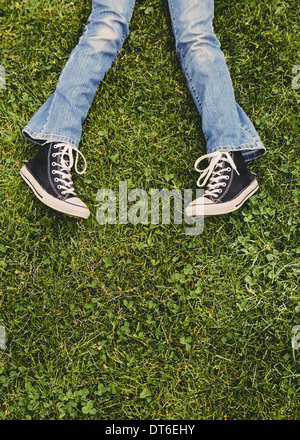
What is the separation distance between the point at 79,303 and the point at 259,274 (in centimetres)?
140

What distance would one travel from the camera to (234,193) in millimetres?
2613

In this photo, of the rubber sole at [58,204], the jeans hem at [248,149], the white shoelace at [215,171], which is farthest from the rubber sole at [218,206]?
the rubber sole at [58,204]

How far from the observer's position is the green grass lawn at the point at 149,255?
2.55m

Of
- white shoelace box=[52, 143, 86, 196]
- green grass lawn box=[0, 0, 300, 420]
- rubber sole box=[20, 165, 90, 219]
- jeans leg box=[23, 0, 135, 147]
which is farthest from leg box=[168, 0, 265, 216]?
white shoelace box=[52, 143, 86, 196]

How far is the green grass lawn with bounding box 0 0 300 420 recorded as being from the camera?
100 inches

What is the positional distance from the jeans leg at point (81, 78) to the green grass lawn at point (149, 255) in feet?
0.75

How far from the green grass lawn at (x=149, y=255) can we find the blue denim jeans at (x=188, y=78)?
0.23 metres

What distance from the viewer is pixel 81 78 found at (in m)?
2.63

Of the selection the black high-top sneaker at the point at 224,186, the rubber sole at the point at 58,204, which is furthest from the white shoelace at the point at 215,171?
the rubber sole at the point at 58,204

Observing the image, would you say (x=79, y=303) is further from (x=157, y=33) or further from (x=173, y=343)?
(x=157, y=33)

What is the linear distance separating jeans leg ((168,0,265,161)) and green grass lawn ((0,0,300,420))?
0.23m

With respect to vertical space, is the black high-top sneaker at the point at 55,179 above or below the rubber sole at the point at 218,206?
above

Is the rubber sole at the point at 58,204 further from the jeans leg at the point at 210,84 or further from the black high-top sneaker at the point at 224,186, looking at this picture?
the jeans leg at the point at 210,84

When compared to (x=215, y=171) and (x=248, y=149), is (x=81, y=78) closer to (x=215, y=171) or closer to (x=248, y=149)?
(x=215, y=171)
